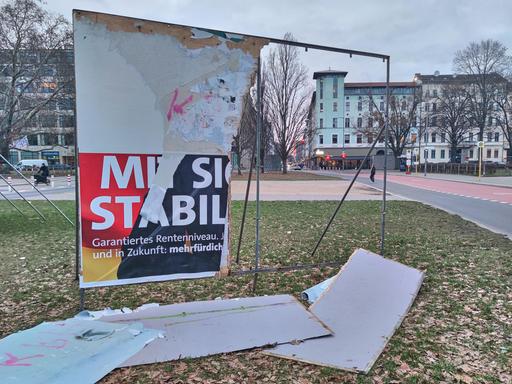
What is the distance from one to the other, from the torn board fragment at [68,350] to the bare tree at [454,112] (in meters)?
68.1

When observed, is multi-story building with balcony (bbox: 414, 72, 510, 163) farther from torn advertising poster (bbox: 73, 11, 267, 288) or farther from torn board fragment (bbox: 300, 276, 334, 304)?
torn advertising poster (bbox: 73, 11, 267, 288)

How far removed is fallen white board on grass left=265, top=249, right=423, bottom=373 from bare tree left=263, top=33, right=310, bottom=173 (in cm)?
3226

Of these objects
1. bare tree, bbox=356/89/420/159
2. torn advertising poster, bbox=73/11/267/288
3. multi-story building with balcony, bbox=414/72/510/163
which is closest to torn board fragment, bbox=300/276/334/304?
torn advertising poster, bbox=73/11/267/288

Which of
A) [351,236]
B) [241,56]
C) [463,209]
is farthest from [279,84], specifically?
[241,56]

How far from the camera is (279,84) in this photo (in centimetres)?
3828

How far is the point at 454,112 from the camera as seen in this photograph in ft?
212

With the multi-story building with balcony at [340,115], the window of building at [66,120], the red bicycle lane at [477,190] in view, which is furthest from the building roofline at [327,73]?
the red bicycle lane at [477,190]

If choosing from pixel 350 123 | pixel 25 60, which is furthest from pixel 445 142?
pixel 25 60

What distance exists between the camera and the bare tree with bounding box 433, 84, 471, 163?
61659 millimetres

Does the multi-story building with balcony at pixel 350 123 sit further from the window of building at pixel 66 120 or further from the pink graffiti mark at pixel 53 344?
the pink graffiti mark at pixel 53 344

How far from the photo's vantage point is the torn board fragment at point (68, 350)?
275 cm

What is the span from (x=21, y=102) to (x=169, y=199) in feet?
36.2

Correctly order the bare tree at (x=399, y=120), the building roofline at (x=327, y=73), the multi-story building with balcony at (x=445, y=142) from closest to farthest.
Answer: the bare tree at (x=399, y=120)
the multi-story building with balcony at (x=445, y=142)
the building roofline at (x=327, y=73)

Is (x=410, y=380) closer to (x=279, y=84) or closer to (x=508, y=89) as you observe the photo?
(x=279, y=84)
